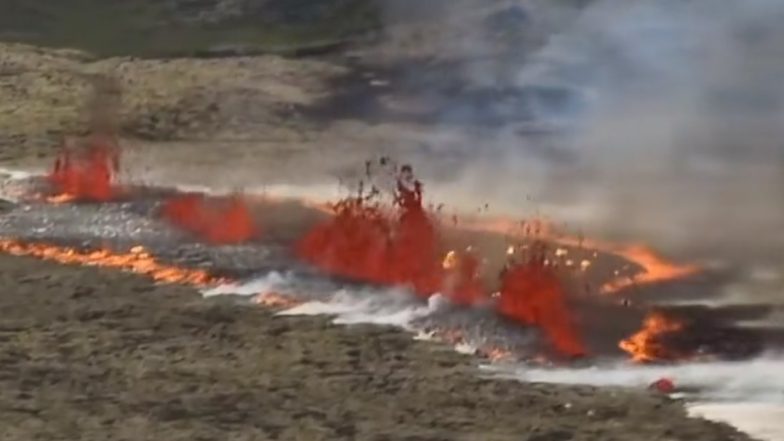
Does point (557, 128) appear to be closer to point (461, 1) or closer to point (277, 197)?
point (277, 197)

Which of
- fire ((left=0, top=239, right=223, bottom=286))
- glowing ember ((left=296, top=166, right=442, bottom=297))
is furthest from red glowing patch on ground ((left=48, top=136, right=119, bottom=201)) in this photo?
glowing ember ((left=296, top=166, right=442, bottom=297))

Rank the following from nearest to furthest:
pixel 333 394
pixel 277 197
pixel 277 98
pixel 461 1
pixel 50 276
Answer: pixel 333 394 < pixel 50 276 < pixel 277 197 < pixel 277 98 < pixel 461 1

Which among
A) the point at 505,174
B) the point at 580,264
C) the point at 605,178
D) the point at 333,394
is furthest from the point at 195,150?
the point at 333,394

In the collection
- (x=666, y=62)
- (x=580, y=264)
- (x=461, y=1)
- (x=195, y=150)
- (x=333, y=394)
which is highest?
(x=461, y=1)

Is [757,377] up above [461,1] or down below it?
below

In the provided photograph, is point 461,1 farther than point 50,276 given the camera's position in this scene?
Yes

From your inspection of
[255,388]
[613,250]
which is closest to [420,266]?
[613,250]

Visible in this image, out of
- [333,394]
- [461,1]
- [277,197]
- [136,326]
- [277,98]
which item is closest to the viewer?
[333,394]
